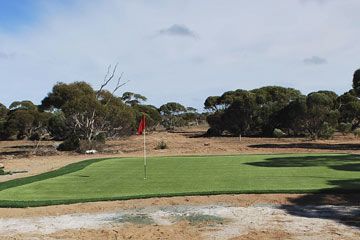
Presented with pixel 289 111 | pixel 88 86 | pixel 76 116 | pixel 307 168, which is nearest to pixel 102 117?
pixel 76 116

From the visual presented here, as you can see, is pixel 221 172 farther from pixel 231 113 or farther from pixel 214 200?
pixel 231 113

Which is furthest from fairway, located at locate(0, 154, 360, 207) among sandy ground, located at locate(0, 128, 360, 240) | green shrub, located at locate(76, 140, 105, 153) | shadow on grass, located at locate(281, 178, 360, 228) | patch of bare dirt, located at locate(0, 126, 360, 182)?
green shrub, located at locate(76, 140, 105, 153)

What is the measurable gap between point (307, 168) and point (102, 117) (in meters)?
22.0

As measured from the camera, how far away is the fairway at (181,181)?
→ 12.9m

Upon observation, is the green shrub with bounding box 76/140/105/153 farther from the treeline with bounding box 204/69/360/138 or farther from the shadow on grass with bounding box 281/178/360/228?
the shadow on grass with bounding box 281/178/360/228

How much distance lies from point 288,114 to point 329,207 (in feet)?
118

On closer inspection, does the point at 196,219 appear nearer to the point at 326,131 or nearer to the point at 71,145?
the point at 71,145

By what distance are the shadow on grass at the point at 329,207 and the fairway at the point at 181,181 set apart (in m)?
0.63

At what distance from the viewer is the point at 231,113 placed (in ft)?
175

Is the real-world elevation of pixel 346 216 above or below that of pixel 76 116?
below

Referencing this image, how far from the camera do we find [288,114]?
45.9 meters

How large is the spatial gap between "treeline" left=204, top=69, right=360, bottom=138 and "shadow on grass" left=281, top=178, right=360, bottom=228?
23.2 metres

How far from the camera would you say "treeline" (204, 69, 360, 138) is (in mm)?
41125

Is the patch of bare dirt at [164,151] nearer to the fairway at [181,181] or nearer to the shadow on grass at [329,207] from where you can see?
the fairway at [181,181]
